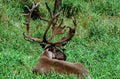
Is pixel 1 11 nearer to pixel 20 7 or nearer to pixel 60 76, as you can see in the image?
pixel 20 7

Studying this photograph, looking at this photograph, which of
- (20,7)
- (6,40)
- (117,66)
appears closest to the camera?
(117,66)

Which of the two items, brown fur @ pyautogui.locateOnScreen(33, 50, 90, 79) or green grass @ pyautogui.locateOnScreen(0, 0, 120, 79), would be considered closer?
brown fur @ pyautogui.locateOnScreen(33, 50, 90, 79)

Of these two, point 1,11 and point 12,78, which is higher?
point 1,11

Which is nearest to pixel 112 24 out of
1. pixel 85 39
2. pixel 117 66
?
pixel 85 39

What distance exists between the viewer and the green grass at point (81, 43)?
8352mm

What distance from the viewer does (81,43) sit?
11.8 metres

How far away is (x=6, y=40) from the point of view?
36.4 ft

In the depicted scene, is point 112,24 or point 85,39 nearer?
point 85,39

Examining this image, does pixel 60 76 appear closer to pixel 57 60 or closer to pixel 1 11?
pixel 57 60

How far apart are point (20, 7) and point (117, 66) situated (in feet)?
18.7

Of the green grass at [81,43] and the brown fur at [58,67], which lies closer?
the brown fur at [58,67]

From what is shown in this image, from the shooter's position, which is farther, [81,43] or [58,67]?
[81,43]

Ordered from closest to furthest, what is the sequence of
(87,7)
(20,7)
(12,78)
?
(12,78)
(20,7)
(87,7)

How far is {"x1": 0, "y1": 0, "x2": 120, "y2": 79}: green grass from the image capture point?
835cm
